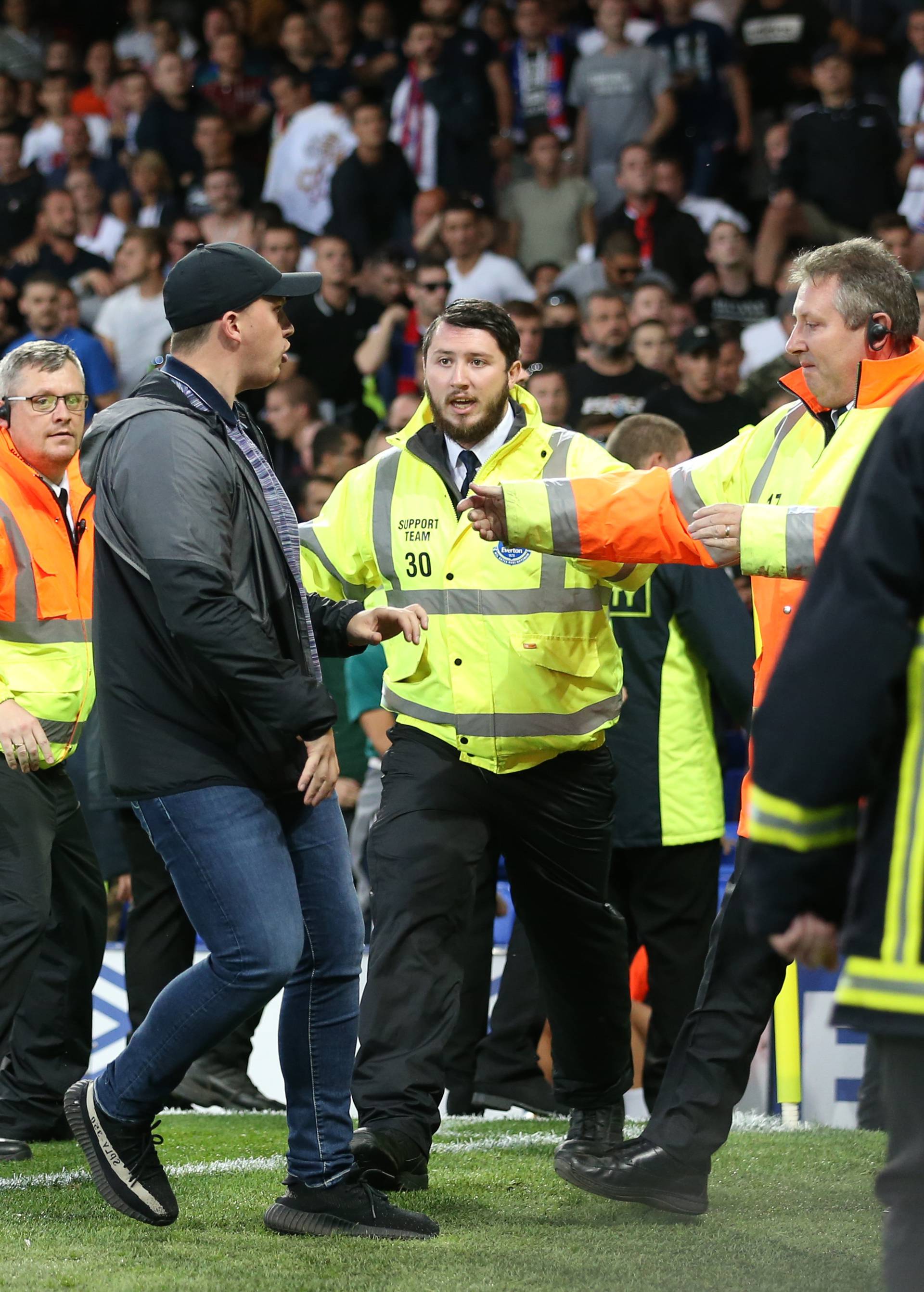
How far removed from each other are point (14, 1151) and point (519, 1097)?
6.13 feet

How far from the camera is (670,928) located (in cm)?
629

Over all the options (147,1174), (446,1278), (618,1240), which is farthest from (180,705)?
(618,1240)

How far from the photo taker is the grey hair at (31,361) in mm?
5605

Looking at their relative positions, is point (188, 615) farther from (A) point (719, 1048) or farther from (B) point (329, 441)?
(B) point (329, 441)

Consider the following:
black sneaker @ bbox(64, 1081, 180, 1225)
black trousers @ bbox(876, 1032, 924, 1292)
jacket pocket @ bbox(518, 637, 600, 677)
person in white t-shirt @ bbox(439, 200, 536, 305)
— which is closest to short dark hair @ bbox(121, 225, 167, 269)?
person in white t-shirt @ bbox(439, 200, 536, 305)

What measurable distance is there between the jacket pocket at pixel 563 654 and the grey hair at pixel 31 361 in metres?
1.81

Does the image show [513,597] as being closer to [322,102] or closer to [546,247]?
[546,247]

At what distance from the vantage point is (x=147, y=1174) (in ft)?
13.8

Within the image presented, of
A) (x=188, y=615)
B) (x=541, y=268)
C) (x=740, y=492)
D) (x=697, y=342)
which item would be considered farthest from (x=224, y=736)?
(x=541, y=268)

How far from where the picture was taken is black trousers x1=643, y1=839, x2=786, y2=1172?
4.43 metres

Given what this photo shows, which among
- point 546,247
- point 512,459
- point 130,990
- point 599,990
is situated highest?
point 546,247

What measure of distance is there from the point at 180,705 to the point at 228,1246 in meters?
1.26

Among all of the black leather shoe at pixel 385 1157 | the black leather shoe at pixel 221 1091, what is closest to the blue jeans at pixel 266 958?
the black leather shoe at pixel 385 1157

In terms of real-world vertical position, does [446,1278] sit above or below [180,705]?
below
